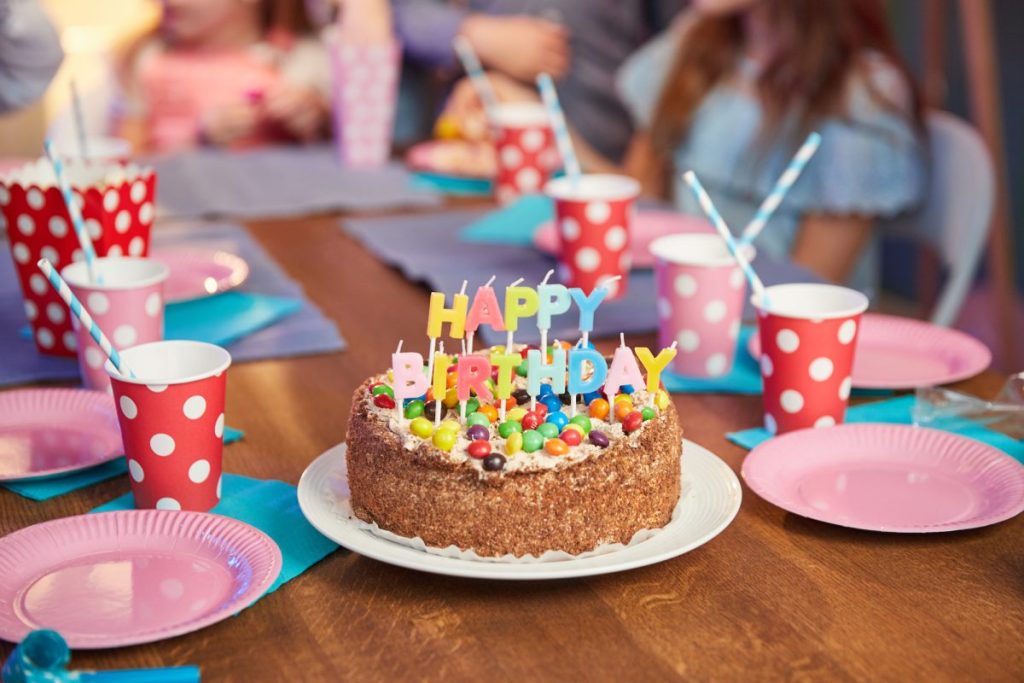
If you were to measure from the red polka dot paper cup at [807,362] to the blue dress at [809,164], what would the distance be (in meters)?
0.99

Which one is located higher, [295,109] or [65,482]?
[295,109]


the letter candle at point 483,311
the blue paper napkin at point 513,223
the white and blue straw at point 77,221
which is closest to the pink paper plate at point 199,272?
the white and blue straw at point 77,221

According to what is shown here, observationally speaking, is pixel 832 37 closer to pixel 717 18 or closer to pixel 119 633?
pixel 717 18

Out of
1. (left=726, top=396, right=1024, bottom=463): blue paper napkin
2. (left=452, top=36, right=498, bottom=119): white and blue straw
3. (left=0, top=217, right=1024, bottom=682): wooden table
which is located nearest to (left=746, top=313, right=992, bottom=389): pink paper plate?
(left=726, top=396, right=1024, bottom=463): blue paper napkin

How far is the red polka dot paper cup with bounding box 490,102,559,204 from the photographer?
1.96 meters

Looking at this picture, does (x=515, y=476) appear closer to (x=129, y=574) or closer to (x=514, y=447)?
(x=514, y=447)

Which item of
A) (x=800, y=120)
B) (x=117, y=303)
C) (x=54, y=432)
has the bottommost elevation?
(x=54, y=432)

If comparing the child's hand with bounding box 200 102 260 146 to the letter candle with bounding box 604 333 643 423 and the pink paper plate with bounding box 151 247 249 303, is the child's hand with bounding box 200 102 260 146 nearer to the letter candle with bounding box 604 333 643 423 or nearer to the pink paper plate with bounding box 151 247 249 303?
the pink paper plate with bounding box 151 247 249 303

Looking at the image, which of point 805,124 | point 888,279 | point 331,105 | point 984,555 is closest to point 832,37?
point 805,124

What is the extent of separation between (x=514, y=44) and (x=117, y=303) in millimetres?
1629

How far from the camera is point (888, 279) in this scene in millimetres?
4051

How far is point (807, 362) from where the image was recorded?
1.08m

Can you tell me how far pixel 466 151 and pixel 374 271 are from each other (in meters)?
0.67

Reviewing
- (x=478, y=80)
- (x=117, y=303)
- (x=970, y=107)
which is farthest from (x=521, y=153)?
(x=970, y=107)
